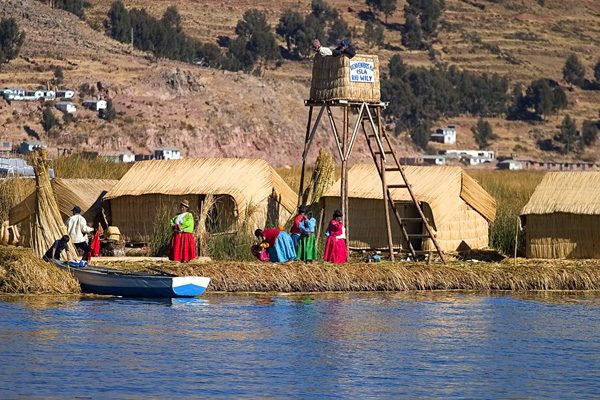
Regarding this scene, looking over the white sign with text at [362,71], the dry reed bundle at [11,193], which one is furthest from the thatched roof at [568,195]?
the dry reed bundle at [11,193]

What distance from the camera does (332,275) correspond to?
23703mm

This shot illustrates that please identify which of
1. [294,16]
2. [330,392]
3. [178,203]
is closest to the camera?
[330,392]

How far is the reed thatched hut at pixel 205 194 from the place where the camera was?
1100 inches

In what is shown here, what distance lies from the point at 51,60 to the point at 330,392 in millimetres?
79434

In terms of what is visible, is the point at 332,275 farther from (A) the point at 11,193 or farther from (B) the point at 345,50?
(A) the point at 11,193

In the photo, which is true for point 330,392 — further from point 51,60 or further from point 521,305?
point 51,60

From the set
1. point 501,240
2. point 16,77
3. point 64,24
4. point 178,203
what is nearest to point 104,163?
point 178,203

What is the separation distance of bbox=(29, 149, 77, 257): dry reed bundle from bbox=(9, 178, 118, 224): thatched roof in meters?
2.96

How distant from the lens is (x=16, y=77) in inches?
3543

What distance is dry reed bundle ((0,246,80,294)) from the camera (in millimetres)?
22672


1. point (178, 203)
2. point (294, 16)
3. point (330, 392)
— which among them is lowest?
point (330, 392)

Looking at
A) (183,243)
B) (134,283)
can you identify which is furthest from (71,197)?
(134,283)

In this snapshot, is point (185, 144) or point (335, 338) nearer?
point (335, 338)

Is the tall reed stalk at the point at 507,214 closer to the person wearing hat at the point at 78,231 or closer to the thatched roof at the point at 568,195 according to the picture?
the thatched roof at the point at 568,195
